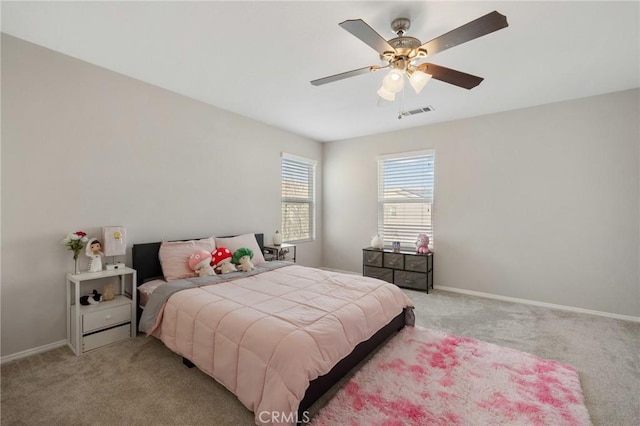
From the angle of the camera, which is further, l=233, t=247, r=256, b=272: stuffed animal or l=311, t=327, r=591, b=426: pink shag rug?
l=233, t=247, r=256, b=272: stuffed animal

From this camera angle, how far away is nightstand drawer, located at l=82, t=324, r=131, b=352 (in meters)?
2.39

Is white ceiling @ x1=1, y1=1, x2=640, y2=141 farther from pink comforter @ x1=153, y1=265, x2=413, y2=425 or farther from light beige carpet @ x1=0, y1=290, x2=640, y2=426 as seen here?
light beige carpet @ x1=0, y1=290, x2=640, y2=426

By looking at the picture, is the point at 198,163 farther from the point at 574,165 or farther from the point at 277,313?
the point at 574,165

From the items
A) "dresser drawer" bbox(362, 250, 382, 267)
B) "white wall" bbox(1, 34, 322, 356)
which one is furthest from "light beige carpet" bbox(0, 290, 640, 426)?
"dresser drawer" bbox(362, 250, 382, 267)

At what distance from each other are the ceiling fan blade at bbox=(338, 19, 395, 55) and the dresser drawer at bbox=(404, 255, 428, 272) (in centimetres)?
305

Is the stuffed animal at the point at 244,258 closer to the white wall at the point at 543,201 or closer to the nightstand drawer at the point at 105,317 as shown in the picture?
the nightstand drawer at the point at 105,317

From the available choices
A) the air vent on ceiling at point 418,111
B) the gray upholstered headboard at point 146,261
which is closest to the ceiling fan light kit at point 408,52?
the air vent on ceiling at point 418,111

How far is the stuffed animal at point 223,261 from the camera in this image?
311cm

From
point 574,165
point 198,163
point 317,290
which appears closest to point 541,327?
point 574,165

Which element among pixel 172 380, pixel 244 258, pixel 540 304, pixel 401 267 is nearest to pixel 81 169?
pixel 244 258

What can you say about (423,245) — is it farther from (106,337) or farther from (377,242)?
(106,337)

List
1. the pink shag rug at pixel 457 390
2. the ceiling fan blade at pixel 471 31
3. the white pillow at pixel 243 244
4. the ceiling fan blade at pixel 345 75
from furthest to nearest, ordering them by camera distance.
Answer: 1. the white pillow at pixel 243 244
2. the ceiling fan blade at pixel 345 75
3. the pink shag rug at pixel 457 390
4. the ceiling fan blade at pixel 471 31

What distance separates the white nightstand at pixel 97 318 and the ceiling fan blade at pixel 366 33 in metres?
2.74

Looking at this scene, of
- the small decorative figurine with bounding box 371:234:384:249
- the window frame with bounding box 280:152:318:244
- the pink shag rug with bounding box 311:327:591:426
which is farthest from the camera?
the window frame with bounding box 280:152:318:244
